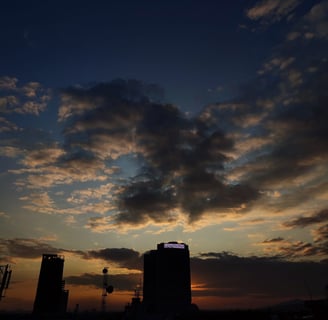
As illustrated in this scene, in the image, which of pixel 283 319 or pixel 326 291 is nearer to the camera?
pixel 283 319

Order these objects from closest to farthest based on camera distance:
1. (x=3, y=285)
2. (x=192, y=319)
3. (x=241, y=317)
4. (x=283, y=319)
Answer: (x=3, y=285) → (x=283, y=319) → (x=241, y=317) → (x=192, y=319)

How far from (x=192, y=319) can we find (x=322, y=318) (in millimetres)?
106839

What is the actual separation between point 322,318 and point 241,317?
279 feet

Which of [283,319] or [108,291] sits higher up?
[108,291]

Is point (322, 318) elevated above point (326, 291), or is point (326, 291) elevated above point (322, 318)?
point (326, 291)

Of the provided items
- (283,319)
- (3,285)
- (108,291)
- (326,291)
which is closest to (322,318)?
(283,319)

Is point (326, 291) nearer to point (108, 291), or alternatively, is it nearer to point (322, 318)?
point (322, 318)

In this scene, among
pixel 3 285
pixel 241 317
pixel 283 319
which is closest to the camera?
pixel 3 285

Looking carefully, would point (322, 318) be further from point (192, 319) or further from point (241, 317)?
point (192, 319)

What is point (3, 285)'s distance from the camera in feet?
268

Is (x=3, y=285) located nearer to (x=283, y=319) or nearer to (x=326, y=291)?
(x=283, y=319)

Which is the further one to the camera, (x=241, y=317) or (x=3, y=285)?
(x=241, y=317)

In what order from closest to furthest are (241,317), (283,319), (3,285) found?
(3,285), (283,319), (241,317)

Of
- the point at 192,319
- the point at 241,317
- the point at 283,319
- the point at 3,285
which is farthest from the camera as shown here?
the point at 192,319
